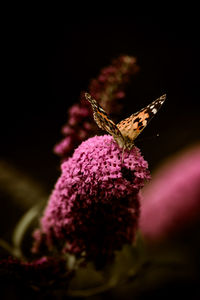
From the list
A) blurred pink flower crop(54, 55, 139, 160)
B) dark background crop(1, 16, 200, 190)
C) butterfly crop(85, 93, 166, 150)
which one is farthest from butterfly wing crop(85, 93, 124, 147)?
dark background crop(1, 16, 200, 190)

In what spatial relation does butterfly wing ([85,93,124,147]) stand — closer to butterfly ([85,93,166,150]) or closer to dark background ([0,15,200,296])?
butterfly ([85,93,166,150])

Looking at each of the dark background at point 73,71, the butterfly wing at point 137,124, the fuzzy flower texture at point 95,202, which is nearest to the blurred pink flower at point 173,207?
the fuzzy flower texture at point 95,202

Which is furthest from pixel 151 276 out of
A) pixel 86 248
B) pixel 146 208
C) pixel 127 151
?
pixel 127 151

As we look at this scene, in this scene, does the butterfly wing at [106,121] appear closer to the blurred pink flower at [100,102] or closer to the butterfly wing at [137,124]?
the butterfly wing at [137,124]

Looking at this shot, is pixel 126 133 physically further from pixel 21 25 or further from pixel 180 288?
pixel 21 25

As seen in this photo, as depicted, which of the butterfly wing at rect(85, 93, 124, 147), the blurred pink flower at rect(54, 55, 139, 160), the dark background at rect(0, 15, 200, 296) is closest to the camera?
the butterfly wing at rect(85, 93, 124, 147)

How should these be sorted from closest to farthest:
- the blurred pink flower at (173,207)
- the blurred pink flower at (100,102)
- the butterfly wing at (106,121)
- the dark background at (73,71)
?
the butterfly wing at (106,121) < the blurred pink flower at (100,102) < the blurred pink flower at (173,207) < the dark background at (73,71)
